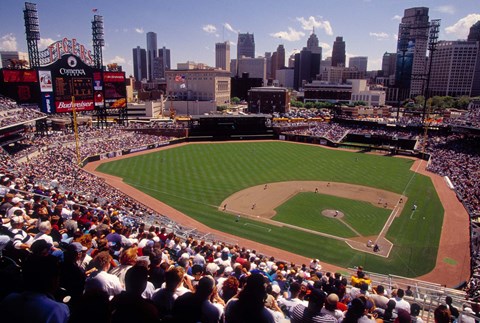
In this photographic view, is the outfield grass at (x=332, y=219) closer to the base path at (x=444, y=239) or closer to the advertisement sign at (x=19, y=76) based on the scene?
the base path at (x=444, y=239)

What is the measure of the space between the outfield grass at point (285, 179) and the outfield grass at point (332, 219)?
1212 mm

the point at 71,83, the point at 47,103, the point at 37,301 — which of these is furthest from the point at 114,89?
the point at 37,301

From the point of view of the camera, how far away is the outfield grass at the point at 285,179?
22828mm

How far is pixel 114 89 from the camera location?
56.8 meters

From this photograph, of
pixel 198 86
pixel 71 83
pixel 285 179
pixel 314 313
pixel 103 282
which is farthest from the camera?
pixel 198 86

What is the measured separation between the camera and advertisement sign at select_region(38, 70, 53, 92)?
155 ft

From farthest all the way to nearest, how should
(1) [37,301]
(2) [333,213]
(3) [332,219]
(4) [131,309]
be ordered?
(2) [333,213]
(3) [332,219]
(4) [131,309]
(1) [37,301]

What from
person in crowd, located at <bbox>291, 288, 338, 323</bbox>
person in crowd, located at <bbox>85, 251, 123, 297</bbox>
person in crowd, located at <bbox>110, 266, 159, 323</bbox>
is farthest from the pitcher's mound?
person in crowd, located at <bbox>110, 266, 159, 323</bbox>

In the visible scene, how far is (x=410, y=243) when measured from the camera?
24328mm

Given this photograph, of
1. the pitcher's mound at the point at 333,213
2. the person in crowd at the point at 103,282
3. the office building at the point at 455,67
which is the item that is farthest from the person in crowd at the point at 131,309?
the office building at the point at 455,67

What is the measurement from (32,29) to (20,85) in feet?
A: 54.0

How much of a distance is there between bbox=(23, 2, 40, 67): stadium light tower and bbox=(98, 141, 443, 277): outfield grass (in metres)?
27.6

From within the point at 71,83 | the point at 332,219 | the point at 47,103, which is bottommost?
the point at 332,219

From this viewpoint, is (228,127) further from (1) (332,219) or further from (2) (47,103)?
(1) (332,219)
